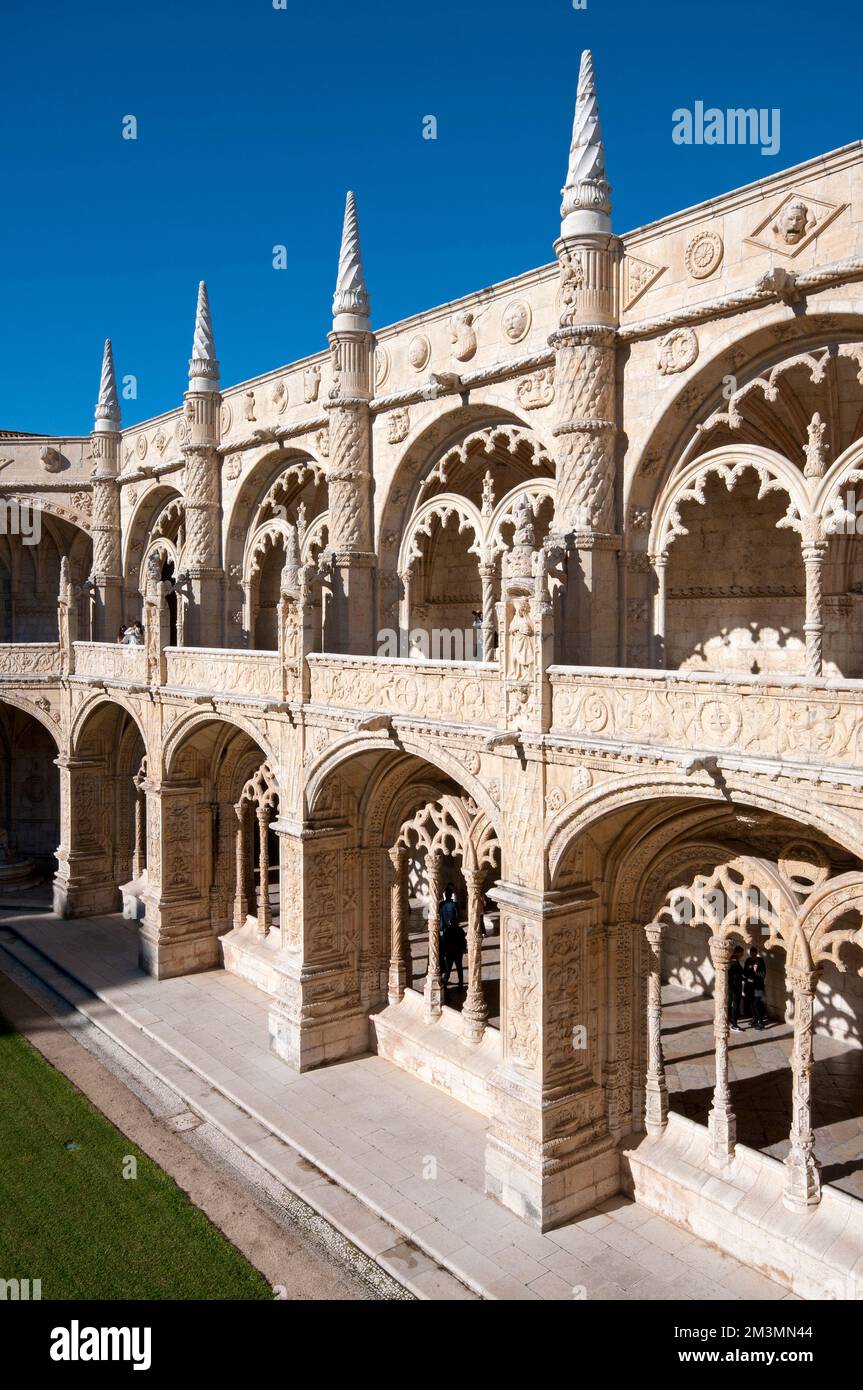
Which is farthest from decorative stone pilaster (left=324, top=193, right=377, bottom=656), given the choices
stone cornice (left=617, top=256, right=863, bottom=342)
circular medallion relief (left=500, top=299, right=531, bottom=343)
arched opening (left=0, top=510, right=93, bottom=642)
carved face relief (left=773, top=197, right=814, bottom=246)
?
arched opening (left=0, top=510, right=93, bottom=642)

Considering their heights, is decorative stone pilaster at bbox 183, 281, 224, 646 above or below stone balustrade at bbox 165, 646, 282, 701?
above

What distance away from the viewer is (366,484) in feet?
57.9

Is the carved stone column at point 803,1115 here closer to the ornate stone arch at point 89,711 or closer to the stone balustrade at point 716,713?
the stone balustrade at point 716,713

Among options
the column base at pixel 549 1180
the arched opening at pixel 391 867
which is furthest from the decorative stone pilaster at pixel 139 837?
the column base at pixel 549 1180

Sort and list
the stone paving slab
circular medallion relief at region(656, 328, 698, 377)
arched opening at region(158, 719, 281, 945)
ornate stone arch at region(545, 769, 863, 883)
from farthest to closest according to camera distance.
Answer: arched opening at region(158, 719, 281, 945) < circular medallion relief at region(656, 328, 698, 377) < the stone paving slab < ornate stone arch at region(545, 769, 863, 883)

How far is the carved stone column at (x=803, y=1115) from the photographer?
398 inches

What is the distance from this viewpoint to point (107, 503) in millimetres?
26141

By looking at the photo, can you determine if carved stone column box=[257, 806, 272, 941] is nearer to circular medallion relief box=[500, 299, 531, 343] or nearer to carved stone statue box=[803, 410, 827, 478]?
circular medallion relief box=[500, 299, 531, 343]

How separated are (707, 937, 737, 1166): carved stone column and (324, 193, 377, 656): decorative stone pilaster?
924 cm

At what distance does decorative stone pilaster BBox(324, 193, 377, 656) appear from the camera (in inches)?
683

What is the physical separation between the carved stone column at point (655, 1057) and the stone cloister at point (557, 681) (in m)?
0.04

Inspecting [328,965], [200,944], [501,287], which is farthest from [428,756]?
[200,944]

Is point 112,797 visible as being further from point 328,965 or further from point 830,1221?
point 830,1221

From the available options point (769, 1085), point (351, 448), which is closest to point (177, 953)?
point (351, 448)
